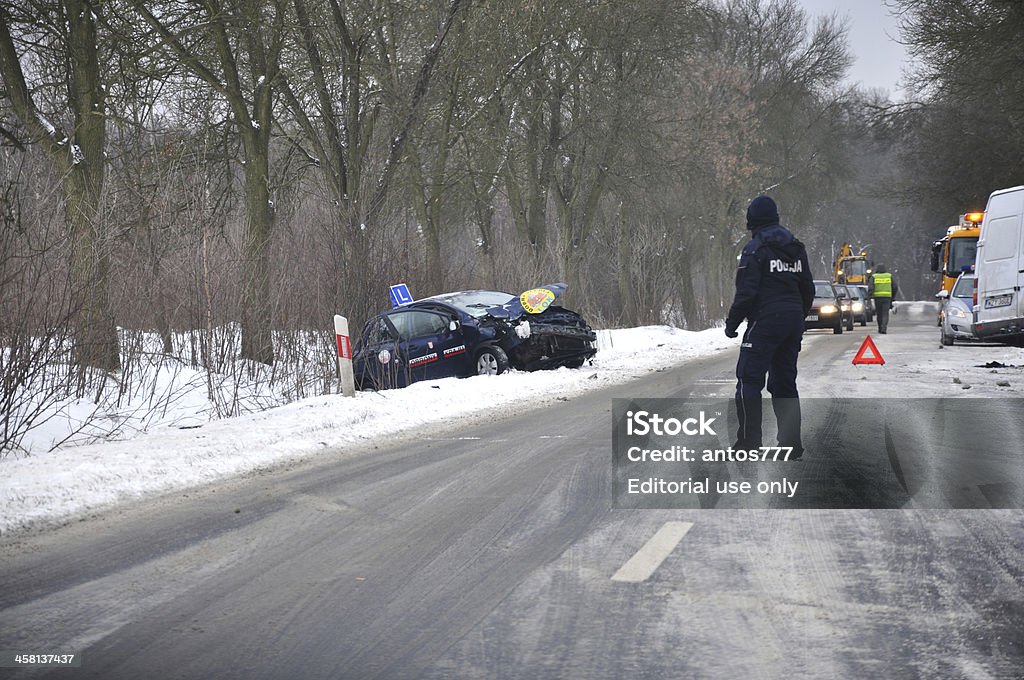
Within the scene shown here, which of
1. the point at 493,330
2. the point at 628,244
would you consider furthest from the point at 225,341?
the point at 628,244

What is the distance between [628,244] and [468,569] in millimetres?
35143

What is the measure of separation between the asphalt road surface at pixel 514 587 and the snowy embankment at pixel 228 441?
631mm

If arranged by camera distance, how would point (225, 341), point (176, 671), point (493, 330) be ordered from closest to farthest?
point (176, 671)
point (225, 341)
point (493, 330)

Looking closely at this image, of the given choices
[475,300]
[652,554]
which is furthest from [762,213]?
[475,300]

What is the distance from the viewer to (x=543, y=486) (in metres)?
8.34

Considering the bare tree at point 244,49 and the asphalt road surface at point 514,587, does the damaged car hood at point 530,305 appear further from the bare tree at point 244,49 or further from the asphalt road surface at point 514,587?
the asphalt road surface at point 514,587

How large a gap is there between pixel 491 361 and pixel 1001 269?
9.22 metres

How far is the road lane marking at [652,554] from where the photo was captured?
5582 mm

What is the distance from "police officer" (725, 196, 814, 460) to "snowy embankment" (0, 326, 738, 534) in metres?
3.93

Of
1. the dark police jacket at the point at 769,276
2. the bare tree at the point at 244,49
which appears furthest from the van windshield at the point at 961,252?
the dark police jacket at the point at 769,276

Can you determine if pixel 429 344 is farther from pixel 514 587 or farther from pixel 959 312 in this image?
pixel 514 587

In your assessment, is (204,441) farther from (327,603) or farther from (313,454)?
(327,603)

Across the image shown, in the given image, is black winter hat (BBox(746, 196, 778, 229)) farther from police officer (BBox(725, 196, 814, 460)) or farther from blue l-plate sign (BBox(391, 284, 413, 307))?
blue l-plate sign (BBox(391, 284, 413, 307))

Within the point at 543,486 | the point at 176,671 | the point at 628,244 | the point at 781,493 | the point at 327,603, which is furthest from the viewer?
the point at 628,244
